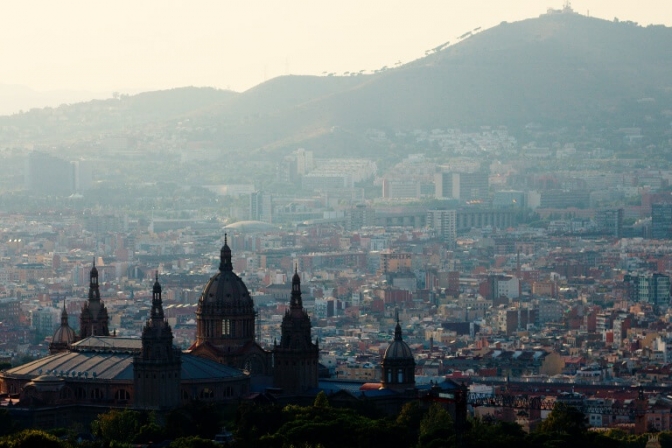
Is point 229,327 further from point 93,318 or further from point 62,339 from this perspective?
point 62,339

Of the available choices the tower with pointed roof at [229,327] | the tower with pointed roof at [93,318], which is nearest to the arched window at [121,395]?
the tower with pointed roof at [229,327]

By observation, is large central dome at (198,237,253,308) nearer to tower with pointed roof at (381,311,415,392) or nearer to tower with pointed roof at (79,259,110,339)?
tower with pointed roof at (381,311,415,392)

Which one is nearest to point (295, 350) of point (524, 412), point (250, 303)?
point (250, 303)

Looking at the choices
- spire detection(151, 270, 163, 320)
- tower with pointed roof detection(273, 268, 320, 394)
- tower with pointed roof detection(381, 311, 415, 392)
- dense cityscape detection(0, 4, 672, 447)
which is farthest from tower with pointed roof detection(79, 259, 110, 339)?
Result: spire detection(151, 270, 163, 320)

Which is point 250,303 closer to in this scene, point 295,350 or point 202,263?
point 295,350

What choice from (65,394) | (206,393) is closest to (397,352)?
(206,393)
